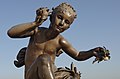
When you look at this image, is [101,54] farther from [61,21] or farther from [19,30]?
[19,30]

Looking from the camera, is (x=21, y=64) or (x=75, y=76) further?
(x=21, y=64)

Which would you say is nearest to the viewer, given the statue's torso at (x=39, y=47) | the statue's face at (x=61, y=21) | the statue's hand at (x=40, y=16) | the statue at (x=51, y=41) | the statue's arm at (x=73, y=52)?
the statue's hand at (x=40, y=16)

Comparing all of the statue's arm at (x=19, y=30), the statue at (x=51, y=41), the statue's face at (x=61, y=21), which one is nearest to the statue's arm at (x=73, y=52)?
the statue at (x=51, y=41)

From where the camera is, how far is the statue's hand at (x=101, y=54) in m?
4.19

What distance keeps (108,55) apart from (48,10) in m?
0.98

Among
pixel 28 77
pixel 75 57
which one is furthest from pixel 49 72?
pixel 75 57

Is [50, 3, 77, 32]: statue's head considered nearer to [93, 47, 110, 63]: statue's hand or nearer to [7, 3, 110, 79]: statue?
[7, 3, 110, 79]: statue

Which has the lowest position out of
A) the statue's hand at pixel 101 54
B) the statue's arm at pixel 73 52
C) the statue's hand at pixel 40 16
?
the statue's hand at pixel 101 54

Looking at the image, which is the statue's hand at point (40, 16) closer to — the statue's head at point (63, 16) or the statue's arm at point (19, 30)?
the statue's arm at point (19, 30)

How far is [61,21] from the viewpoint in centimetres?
421

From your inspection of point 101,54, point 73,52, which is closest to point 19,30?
point 73,52

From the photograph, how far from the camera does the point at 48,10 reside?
13.3 ft

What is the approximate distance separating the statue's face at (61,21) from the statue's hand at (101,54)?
20.5 inches

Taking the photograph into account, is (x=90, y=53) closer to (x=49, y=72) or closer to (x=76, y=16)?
(x=76, y=16)
